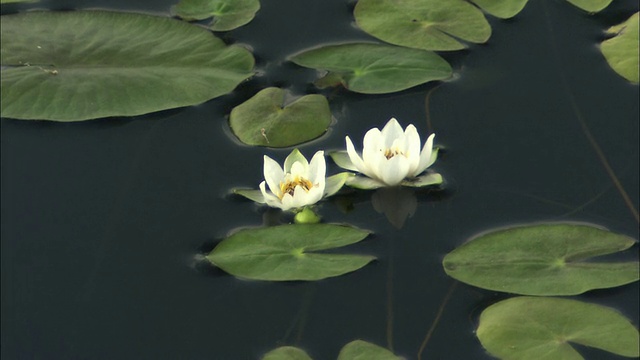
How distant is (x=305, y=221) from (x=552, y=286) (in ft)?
2.25

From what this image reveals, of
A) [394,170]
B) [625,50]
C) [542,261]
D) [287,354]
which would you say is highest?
[625,50]

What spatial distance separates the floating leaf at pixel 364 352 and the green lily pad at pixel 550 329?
24cm

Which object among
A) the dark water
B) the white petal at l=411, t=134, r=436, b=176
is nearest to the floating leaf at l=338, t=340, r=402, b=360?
the dark water

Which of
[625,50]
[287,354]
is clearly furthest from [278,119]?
[625,50]

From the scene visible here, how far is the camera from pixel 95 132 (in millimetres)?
2850

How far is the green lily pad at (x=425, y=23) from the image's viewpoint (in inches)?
120

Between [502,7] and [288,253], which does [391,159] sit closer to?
[288,253]

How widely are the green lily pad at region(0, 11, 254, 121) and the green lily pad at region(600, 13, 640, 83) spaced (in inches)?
47.1

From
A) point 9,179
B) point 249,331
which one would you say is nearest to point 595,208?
point 249,331

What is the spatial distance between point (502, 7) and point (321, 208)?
1105 mm

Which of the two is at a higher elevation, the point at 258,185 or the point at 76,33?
the point at 76,33

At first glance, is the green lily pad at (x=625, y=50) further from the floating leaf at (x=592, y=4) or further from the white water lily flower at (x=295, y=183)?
the white water lily flower at (x=295, y=183)

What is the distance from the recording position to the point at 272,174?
2.55 meters

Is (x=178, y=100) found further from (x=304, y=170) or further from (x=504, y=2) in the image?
(x=504, y=2)
